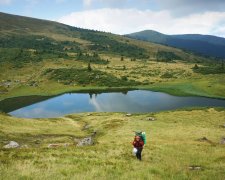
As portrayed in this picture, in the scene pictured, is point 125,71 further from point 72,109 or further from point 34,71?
point 72,109

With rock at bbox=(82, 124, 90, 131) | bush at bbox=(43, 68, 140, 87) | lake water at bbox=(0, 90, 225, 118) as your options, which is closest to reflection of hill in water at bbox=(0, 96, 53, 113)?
lake water at bbox=(0, 90, 225, 118)

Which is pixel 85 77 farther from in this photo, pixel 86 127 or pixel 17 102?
pixel 86 127

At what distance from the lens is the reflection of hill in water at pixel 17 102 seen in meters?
119

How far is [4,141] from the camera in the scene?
43.3m

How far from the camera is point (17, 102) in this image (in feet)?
422

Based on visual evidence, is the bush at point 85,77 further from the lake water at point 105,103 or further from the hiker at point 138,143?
the hiker at point 138,143

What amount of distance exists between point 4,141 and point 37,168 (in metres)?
24.2

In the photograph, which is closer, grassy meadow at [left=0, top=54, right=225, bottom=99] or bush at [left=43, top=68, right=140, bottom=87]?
grassy meadow at [left=0, top=54, right=225, bottom=99]

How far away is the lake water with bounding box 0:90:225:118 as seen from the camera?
105250mm

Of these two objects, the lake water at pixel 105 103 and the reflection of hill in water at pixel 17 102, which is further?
the reflection of hill in water at pixel 17 102

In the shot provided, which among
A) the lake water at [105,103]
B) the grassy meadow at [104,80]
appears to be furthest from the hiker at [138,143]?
the grassy meadow at [104,80]

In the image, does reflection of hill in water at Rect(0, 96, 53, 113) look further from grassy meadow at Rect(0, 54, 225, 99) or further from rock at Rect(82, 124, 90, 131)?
rock at Rect(82, 124, 90, 131)

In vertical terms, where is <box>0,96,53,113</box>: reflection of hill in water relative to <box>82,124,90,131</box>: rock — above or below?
below

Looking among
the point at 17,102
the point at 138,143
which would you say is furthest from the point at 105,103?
the point at 138,143
